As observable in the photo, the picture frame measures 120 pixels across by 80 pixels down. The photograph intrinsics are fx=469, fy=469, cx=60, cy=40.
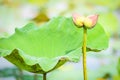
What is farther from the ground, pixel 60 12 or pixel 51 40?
pixel 60 12

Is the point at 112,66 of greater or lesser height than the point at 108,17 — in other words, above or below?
below

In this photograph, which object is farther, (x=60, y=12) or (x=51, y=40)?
(x=60, y=12)

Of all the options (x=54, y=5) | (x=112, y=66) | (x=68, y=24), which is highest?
(x=54, y=5)

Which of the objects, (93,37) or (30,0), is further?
(30,0)

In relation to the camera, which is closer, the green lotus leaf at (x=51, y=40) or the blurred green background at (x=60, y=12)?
the green lotus leaf at (x=51, y=40)

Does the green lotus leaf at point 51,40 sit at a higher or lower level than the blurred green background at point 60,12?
lower

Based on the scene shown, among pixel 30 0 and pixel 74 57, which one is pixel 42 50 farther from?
pixel 30 0

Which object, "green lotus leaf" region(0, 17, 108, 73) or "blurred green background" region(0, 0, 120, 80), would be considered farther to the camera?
"blurred green background" region(0, 0, 120, 80)

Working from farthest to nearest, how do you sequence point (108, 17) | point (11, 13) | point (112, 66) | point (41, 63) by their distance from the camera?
1. point (11, 13)
2. point (108, 17)
3. point (112, 66)
4. point (41, 63)

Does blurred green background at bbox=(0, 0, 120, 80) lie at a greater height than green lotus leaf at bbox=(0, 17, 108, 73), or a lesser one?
greater

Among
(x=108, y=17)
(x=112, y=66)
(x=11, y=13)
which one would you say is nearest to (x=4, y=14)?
(x=11, y=13)

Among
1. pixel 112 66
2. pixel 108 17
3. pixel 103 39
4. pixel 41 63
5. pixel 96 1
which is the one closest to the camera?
pixel 41 63
